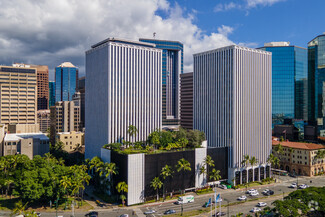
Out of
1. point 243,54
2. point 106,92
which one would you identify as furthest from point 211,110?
point 106,92

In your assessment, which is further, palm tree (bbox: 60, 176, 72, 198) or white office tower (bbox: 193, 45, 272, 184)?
white office tower (bbox: 193, 45, 272, 184)

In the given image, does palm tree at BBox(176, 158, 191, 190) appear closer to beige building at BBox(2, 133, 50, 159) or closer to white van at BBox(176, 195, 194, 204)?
white van at BBox(176, 195, 194, 204)

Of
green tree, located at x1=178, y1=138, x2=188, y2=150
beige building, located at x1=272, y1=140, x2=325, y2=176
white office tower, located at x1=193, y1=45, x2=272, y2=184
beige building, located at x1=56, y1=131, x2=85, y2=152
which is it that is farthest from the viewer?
beige building, located at x1=56, y1=131, x2=85, y2=152

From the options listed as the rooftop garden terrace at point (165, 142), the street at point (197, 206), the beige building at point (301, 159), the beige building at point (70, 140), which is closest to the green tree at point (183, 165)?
the rooftop garden terrace at point (165, 142)

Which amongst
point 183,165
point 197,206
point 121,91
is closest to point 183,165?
point 183,165

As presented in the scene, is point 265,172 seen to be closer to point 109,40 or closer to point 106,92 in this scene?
point 106,92

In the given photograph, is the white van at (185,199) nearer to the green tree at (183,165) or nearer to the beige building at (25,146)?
the green tree at (183,165)

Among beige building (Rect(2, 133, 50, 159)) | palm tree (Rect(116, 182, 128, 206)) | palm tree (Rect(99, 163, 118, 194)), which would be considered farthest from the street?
beige building (Rect(2, 133, 50, 159))
